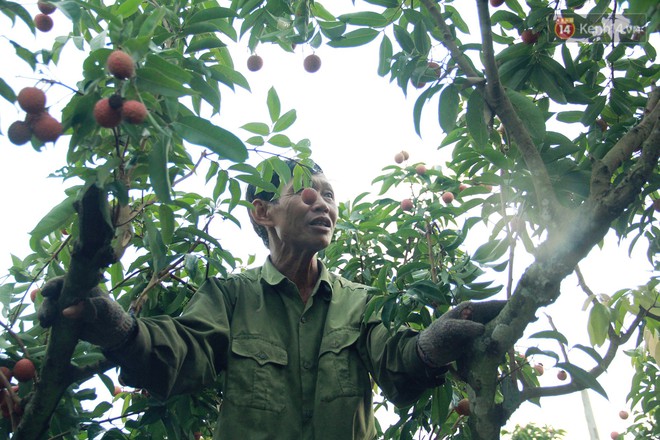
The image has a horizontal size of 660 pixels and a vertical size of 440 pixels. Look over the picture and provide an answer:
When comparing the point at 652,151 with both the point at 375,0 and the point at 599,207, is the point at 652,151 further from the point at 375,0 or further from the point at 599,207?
the point at 375,0

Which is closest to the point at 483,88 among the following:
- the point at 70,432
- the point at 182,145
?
the point at 182,145

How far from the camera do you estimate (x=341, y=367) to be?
2.19m

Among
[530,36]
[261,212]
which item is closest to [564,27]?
[530,36]

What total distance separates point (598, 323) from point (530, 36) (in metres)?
0.85

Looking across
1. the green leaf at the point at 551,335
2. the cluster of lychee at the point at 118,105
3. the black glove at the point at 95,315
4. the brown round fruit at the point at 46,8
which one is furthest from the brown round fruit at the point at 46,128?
the green leaf at the point at 551,335

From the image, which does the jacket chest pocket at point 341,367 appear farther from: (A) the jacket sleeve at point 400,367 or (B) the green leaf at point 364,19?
(B) the green leaf at point 364,19

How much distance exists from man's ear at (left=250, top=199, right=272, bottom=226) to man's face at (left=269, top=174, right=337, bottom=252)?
0.25 ft

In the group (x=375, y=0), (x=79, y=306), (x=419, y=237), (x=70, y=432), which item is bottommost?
(x=70, y=432)

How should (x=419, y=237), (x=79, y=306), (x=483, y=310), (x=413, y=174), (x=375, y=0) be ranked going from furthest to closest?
(x=413, y=174), (x=419, y=237), (x=375, y=0), (x=483, y=310), (x=79, y=306)

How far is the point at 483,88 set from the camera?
5.24ft

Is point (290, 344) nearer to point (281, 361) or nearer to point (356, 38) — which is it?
point (281, 361)

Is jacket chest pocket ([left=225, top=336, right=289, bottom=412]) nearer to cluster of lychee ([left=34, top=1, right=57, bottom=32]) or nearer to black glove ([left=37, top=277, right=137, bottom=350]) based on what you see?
black glove ([left=37, top=277, right=137, bottom=350])

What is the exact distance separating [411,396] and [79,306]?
41.8 inches

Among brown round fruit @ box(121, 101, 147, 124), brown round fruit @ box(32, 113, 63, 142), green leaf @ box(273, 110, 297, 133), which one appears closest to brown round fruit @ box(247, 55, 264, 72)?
green leaf @ box(273, 110, 297, 133)
